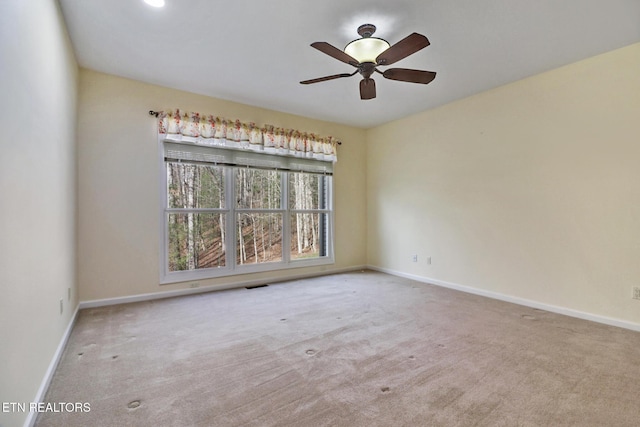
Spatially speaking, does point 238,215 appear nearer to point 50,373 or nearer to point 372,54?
point 50,373

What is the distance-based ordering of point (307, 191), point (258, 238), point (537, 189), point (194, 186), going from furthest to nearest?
point (307, 191), point (258, 238), point (194, 186), point (537, 189)

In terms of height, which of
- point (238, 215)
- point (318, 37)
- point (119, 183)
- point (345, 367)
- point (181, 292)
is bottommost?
point (345, 367)

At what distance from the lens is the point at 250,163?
442 cm

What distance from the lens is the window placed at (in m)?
3.85

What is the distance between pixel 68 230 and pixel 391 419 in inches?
123

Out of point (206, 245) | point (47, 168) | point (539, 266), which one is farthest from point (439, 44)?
point (206, 245)

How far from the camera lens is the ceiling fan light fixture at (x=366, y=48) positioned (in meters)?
2.37

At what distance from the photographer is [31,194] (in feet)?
5.54

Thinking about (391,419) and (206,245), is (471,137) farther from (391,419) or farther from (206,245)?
(206,245)

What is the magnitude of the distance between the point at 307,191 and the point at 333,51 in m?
2.97

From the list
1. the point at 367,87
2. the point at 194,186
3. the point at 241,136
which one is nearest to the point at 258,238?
the point at 194,186

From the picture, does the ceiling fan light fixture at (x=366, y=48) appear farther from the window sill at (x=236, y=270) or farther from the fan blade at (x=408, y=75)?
the window sill at (x=236, y=270)

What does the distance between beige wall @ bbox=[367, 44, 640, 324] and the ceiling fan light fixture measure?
2.13 m

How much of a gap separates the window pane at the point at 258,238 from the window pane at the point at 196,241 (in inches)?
10.4
